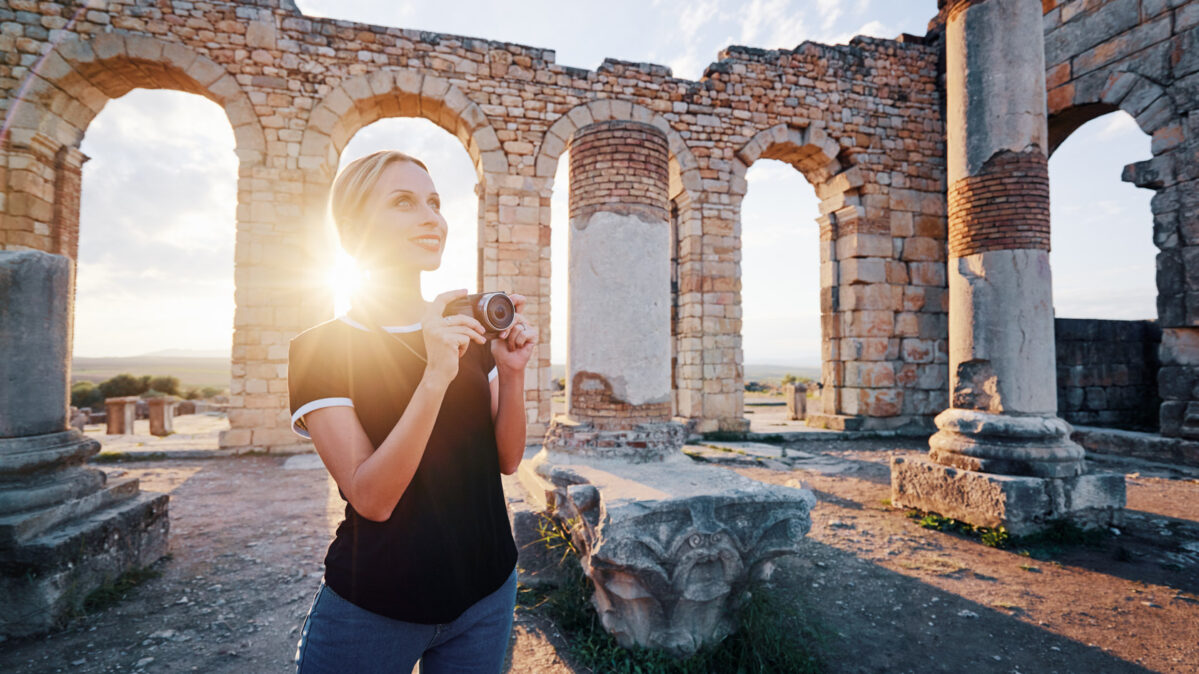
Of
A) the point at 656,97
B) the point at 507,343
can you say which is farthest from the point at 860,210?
→ the point at 507,343

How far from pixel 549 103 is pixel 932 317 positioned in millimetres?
7320

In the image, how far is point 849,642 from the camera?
2.72 meters

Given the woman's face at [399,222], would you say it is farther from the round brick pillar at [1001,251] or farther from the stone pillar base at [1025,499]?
the round brick pillar at [1001,251]

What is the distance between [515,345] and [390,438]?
366 mm

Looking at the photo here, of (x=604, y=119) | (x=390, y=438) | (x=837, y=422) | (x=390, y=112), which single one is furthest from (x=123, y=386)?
(x=390, y=438)

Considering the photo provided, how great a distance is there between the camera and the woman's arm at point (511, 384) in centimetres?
119

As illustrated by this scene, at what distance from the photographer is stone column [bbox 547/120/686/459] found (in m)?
3.77

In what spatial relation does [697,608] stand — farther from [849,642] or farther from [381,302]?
[381,302]

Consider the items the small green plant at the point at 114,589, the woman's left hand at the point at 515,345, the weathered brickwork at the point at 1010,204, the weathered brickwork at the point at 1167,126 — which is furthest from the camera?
the weathered brickwork at the point at 1167,126

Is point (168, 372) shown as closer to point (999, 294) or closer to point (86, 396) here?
point (86, 396)

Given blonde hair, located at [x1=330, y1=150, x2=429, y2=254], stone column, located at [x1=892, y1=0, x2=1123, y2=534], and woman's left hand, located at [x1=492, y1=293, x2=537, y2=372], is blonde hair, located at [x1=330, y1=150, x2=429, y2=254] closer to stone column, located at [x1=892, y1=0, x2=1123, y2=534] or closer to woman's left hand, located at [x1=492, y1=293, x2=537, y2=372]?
woman's left hand, located at [x1=492, y1=293, x2=537, y2=372]

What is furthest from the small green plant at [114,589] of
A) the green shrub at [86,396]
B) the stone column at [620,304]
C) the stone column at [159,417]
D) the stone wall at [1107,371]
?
the green shrub at [86,396]

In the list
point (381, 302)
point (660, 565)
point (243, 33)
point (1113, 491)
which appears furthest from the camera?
point (243, 33)

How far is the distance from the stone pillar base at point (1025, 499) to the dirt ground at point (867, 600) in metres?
0.20
